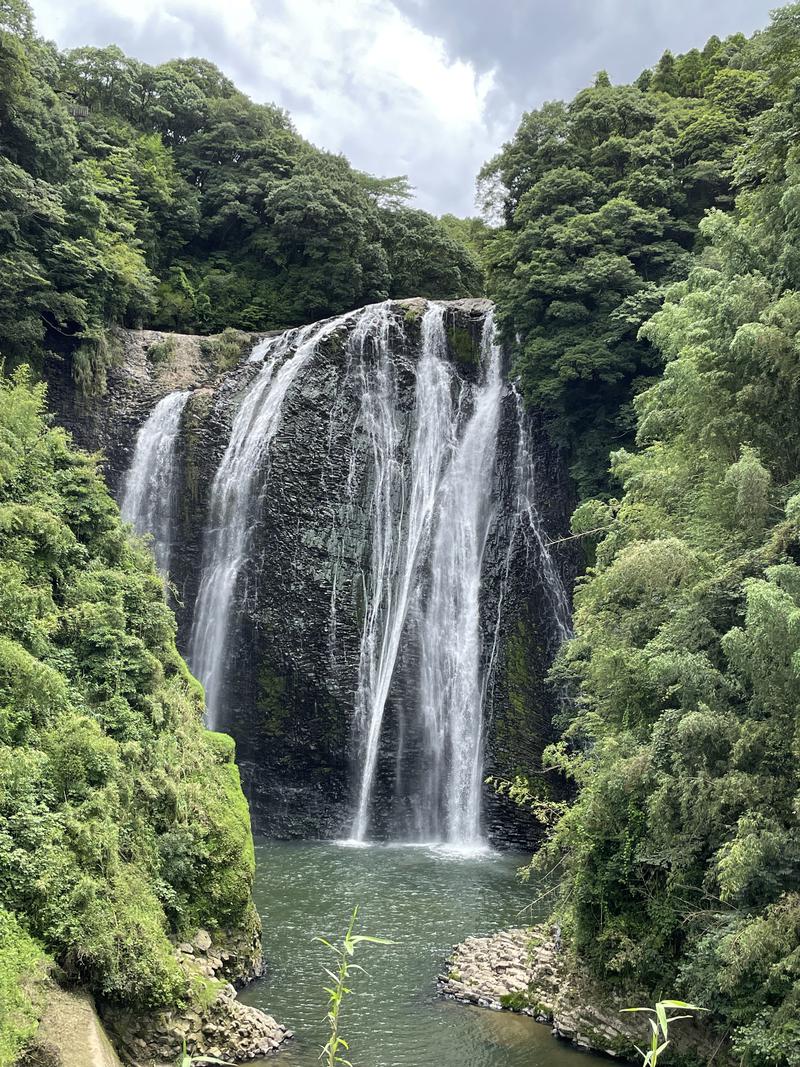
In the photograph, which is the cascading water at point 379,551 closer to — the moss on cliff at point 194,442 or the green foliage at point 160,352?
the moss on cliff at point 194,442

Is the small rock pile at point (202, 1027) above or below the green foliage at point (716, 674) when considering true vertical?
below

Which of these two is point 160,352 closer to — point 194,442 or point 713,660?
point 194,442

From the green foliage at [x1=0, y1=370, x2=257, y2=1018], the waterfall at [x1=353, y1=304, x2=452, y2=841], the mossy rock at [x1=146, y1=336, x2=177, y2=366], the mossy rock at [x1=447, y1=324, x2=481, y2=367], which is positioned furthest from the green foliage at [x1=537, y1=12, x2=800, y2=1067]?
the mossy rock at [x1=146, y1=336, x2=177, y2=366]

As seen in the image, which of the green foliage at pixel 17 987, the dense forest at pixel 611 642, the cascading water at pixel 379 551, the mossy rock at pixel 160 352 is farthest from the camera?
the mossy rock at pixel 160 352

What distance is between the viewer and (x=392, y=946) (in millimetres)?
11391

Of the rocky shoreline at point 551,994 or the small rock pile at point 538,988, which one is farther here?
the small rock pile at point 538,988

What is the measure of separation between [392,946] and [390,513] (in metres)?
11.5

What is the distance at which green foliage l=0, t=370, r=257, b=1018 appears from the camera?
792 cm

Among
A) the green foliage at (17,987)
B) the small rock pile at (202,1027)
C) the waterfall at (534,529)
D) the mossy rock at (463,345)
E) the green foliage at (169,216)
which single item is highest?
the green foliage at (169,216)

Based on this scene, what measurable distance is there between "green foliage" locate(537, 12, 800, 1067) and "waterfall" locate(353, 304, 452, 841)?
300 inches

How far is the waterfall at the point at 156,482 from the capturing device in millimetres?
21391

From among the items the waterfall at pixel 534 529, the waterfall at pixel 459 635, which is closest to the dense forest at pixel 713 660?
the waterfall at pixel 534 529

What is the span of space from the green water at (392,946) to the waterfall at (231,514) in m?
4.45

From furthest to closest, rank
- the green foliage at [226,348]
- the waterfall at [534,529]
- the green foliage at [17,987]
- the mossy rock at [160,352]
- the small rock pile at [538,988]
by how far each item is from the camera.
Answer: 1. the green foliage at [226,348]
2. the mossy rock at [160,352]
3. the waterfall at [534,529]
4. the small rock pile at [538,988]
5. the green foliage at [17,987]
